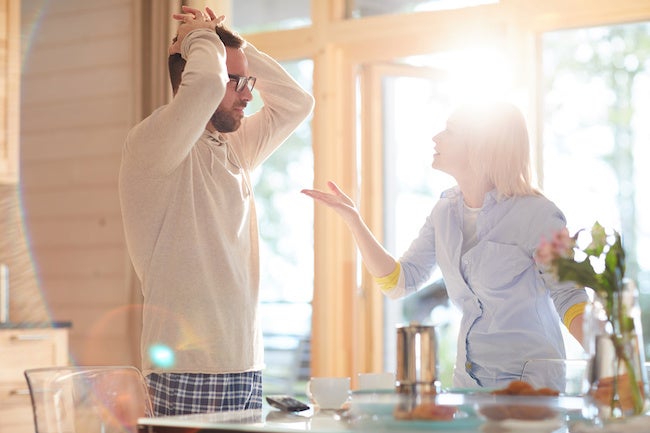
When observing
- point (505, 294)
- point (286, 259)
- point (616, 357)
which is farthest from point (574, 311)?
point (286, 259)

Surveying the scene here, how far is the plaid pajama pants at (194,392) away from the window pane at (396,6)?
101 inches

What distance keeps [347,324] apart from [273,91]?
6.25 feet

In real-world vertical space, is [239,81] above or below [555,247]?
above

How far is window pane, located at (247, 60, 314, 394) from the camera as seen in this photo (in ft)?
22.8

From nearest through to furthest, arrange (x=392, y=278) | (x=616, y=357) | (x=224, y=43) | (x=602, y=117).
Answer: (x=616, y=357), (x=224, y=43), (x=392, y=278), (x=602, y=117)

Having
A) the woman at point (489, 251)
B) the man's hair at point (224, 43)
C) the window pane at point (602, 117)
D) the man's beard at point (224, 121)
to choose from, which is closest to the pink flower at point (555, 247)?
the woman at point (489, 251)

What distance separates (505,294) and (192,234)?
33.6 inches

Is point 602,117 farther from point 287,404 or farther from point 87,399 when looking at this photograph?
point 87,399

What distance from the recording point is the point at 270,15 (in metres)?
5.14

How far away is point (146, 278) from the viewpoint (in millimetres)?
2506

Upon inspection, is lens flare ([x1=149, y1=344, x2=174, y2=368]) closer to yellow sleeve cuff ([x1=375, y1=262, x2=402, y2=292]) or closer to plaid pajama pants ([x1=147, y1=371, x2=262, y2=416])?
plaid pajama pants ([x1=147, y1=371, x2=262, y2=416])

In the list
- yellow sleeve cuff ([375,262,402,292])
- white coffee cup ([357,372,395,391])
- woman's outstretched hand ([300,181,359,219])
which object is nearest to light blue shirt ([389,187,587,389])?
yellow sleeve cuff ([375,262,402,292])

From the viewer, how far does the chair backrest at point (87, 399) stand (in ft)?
6.70

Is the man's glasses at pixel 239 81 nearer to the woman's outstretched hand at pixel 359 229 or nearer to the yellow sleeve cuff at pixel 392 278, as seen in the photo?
the woman's outstretched hand at pixel 359 229
